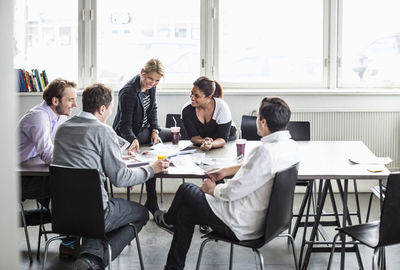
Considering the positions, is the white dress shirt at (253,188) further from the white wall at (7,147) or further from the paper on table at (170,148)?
the white wall at (7,147)

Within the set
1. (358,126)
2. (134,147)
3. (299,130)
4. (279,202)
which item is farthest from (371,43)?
(279,202)

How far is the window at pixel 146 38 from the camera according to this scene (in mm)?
6035

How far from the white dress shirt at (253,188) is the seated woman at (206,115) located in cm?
132

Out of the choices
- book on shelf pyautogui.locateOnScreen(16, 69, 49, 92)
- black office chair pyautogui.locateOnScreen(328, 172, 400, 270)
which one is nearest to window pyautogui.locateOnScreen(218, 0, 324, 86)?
book on shelf pyautogui.locateOnScreen(16, 69, 49, 92)

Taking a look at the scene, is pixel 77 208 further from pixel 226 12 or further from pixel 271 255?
pixel 226 12

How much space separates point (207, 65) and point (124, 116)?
162 cm

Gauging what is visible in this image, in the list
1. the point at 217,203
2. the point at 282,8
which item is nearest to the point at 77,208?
the point at 217,203

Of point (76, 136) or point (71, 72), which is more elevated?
point (71, 72)

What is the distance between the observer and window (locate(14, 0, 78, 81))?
6055 mm

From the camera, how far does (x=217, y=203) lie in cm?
321

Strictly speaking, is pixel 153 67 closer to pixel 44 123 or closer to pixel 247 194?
pixel 44 123

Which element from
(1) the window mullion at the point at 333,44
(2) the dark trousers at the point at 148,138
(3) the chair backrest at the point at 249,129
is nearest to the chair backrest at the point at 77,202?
(2) the dark trousers at the point at 148,138

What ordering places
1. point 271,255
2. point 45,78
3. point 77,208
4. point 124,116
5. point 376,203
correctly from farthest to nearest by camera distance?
point 45,78 < point 376,203 < point 124,116 < point 271,255 < point 77,208

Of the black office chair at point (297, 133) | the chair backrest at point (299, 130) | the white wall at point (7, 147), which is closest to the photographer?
the white wall at point (7, 147)
